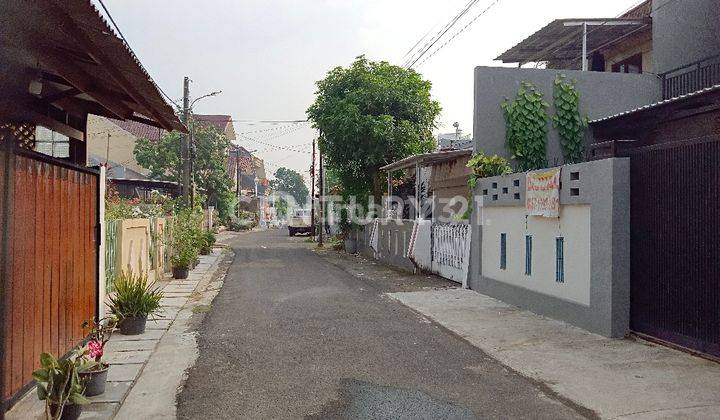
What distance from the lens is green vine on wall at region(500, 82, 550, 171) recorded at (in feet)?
42.7

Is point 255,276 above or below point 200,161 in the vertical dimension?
below

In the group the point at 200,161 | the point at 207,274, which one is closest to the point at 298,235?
the point at 200,161

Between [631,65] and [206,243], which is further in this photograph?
[206,243]

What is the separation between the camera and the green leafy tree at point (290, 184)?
141 metres

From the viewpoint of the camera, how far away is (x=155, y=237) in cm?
1520

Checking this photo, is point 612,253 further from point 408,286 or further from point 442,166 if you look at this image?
point 442,166

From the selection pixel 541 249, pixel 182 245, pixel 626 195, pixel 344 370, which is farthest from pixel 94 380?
pixel 182 245

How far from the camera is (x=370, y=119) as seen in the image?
79.6 feet

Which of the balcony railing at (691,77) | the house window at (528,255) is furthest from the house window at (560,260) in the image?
the balcony railing at (691,77)

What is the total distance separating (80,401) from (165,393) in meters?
1.24

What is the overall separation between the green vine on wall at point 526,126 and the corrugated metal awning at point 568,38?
9.62 ft

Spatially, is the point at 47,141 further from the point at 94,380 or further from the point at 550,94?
the point at 550,94

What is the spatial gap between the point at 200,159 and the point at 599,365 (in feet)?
130

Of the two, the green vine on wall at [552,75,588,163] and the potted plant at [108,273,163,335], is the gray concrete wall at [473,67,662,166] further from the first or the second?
the potted plant at [108,273,163,335]
